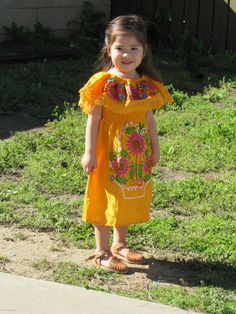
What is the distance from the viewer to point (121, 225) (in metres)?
5.37

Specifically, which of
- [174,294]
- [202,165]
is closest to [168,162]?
[202,165]

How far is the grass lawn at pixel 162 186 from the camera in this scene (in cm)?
523

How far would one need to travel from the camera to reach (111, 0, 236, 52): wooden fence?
11703mm

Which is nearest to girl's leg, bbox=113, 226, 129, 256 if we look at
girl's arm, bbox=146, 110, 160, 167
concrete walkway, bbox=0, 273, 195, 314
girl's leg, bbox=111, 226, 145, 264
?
girl's leg, bbox=111, 226, 145, 264

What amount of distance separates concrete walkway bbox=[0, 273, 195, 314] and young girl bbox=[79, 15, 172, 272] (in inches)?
21.5

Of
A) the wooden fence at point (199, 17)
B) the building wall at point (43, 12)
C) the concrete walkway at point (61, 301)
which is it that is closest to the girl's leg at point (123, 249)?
the concrete walkway at point (61, 301)

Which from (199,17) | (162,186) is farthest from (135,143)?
(199,17)

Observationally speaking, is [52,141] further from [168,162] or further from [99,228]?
[99,228]

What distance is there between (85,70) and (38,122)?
199cm

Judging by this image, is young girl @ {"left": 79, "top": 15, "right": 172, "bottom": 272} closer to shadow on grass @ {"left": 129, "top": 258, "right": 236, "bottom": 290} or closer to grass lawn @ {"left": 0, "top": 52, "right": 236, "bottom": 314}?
shadow on grass @ {"left": 129, "top": 258, "right": 236, "bottom": 290}

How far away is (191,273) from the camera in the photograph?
535 cm

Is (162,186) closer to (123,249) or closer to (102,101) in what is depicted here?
(123,249)

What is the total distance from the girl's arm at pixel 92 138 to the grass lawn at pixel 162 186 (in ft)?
2.03

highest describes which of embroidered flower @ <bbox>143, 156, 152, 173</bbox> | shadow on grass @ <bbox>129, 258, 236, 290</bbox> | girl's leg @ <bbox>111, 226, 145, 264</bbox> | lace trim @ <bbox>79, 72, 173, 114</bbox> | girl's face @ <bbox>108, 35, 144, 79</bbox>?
girl's face @ <bbox>108, 35, 144, 79</bbox>
